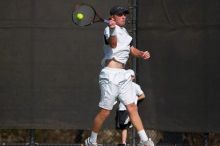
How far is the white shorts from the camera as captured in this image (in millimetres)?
8242

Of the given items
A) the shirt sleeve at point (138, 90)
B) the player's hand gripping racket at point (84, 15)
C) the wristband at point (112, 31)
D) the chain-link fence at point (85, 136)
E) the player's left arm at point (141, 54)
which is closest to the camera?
the wristband at point (112, 31)

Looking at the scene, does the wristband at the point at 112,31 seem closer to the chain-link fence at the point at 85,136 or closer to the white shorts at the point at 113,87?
the white shorts at the point at 113,87

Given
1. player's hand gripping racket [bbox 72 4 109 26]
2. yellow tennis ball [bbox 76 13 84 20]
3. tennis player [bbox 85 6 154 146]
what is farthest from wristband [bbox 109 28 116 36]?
yellow tennis ball [bbox 76 13 84 20]

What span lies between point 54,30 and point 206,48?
212 cm

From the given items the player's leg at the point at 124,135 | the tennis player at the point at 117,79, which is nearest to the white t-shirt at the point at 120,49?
the tennis player at the point at 117,79

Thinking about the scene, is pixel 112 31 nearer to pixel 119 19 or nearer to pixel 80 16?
pixel 119 19

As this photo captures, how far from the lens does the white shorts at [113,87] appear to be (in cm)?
824

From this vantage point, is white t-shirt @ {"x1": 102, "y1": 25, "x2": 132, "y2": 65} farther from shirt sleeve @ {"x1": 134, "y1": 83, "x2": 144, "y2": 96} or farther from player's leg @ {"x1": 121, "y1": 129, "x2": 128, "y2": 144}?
player's leg @ {"x1": 121, "y1": 129, "x2": 128, "y2": 144}

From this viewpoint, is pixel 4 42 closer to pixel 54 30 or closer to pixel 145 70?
pixel 54 30

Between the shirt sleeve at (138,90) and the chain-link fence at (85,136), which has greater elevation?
the shirt sleeve at (138,90)

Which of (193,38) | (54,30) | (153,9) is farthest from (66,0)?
(193,38)

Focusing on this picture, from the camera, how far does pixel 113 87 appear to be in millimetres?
8250

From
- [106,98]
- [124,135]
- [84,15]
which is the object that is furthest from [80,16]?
[124,135]

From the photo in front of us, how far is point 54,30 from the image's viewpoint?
10.2 metres
